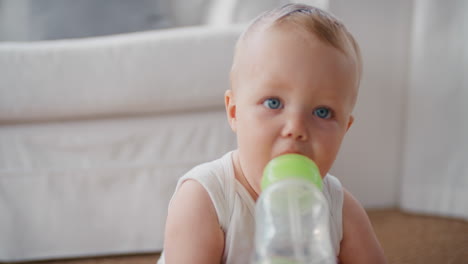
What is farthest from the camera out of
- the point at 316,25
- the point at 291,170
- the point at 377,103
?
the point at 377,103

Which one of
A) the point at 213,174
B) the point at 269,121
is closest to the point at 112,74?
the point at 213,174

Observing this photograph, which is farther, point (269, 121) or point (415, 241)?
point (415, 241)

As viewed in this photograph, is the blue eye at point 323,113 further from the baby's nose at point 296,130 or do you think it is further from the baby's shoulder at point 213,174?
the baby's shoulder at point 213,174

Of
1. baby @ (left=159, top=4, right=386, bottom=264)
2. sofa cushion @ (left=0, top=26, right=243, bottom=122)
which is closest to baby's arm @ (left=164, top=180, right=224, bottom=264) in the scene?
baby @ (left=159, top=4, right=386, bottom=264)

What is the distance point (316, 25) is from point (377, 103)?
0.81m

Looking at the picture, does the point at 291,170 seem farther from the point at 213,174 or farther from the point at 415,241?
the point at 415,241

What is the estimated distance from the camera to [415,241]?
1.17 m

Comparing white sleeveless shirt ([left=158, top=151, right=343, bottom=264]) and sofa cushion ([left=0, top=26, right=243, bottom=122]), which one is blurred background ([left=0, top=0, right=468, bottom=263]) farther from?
white sleeveless shirt ([left=158, top=151, right=343, bottom=264])

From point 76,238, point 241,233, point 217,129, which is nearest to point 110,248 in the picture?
point 76,238

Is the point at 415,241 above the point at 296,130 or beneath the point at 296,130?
beneath

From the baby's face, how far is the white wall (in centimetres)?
73

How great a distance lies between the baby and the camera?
0.60m

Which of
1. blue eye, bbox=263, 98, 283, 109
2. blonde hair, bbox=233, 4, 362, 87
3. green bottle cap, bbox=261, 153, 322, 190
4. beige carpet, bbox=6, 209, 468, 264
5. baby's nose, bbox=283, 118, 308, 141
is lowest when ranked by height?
beige carpet, bbox=6, 209, 468, 264

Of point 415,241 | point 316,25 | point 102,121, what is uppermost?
point 316,25
